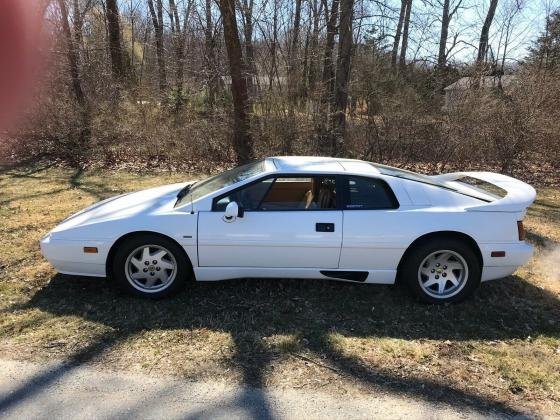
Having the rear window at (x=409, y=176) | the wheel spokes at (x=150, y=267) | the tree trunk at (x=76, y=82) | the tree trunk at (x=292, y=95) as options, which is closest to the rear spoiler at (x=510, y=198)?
the rear window at (x=409, y=176)

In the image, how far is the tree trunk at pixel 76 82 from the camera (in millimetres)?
13742

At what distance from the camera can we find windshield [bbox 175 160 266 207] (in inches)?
188

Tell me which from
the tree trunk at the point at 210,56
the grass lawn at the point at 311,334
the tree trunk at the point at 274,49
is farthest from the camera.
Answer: the tree trunk at the point at 210,56

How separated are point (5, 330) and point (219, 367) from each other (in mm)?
1907

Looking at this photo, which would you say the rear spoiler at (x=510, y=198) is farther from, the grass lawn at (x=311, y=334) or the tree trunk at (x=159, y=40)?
the tree trunk at (x=159, y=40)

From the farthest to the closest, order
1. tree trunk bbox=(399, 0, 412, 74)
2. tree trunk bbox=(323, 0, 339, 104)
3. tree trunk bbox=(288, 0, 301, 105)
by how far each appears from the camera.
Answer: tree trunk bbox=(399, 0, 412, 74)
tree trunk bbox=(288, 0, 301, 105)
tree trunk bbox=(323, 0, 339, 104)

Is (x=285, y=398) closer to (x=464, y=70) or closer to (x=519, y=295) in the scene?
(x=519, y=295)

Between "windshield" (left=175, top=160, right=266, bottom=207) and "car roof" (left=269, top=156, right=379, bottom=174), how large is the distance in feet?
0.69

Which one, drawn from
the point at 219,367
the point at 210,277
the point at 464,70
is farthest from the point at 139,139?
the point at 219,367

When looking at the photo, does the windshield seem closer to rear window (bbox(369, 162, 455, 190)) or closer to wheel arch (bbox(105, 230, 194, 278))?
wheel arch (bbox(105, 230, 194, 278))

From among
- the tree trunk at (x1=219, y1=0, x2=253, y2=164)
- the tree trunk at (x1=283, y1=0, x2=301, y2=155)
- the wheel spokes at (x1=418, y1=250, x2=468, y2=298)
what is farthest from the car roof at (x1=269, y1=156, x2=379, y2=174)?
the tree trunk at (x1=219, y1=0, x2=253, y2=164)

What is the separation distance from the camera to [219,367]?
11.8ft

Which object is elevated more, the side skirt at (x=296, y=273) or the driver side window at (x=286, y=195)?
the driver side window at (x=286, y=195)

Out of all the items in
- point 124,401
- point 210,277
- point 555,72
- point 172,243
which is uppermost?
point 555,72
